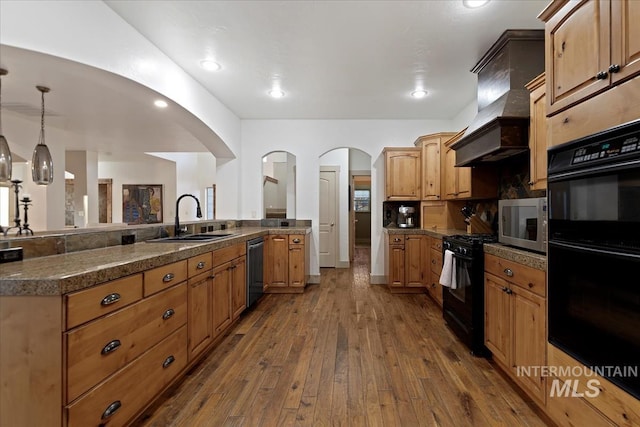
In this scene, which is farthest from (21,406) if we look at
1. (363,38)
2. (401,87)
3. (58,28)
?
(401,87)

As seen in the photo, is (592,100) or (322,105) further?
(322,105)

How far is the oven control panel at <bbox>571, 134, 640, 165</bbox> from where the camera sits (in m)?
1.05

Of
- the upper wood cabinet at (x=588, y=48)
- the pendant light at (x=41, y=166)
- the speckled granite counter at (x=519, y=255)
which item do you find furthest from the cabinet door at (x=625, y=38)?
the pendant light at (x=41, y=166)

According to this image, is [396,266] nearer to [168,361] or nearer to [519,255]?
[519,255]

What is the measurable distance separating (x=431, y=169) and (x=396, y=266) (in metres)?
1.51

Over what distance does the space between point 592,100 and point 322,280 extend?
4.28m

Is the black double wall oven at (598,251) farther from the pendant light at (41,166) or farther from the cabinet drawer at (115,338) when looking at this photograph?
the pendant light at (41,166)

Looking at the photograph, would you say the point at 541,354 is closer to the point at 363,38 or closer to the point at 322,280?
the point at 363,38

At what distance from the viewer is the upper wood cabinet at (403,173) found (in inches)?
173

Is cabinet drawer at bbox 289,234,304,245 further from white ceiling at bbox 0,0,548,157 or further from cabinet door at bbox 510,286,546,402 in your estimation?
cabinet door at bbox 510,286,546,402

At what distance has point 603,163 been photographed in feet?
3.82

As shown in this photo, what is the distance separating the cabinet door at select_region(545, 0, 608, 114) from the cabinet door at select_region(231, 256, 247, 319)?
9.22 ft

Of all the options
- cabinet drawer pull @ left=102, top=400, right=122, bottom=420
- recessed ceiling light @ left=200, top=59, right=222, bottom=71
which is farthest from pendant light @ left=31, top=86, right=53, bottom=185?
cabinet drawer pull @ left=102, top=400, right=122, bottom=420

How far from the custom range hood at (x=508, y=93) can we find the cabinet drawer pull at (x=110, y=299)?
275 centimetres
